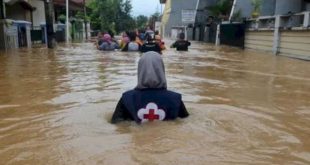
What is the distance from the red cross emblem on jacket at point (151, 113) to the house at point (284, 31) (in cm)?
1146

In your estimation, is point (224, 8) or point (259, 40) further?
point (224, 8)

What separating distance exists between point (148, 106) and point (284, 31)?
14.1 metres

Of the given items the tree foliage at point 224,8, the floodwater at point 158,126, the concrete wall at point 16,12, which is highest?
the tree foliage at point 224,8

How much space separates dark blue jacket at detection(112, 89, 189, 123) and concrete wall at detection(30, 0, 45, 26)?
93.2 ft

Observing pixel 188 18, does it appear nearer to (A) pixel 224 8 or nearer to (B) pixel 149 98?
(A) pixel 224 8

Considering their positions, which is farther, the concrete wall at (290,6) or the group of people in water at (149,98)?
the concrete wall at (290,6)

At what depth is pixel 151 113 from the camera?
543cm

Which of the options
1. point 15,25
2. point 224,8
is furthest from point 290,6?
point 15,25

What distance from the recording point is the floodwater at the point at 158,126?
14.4ft

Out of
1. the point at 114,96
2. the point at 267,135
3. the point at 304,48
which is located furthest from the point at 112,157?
the point at 304,48

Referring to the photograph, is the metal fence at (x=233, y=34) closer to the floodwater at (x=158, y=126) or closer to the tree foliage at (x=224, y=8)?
the tree foliage at (x=224, y=8)

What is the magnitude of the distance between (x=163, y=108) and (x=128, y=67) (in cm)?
768

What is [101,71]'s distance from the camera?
39.1 ft

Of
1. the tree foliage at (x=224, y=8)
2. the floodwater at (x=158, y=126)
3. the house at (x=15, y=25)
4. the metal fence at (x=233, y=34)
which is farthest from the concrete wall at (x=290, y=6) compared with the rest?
the house at (x=15, y=25)
